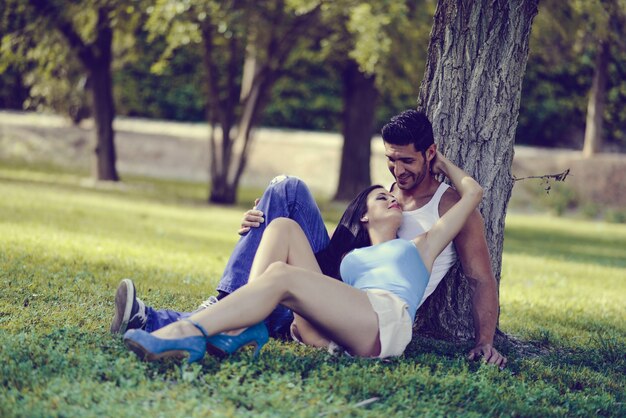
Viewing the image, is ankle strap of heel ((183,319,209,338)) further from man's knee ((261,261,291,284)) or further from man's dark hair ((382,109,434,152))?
man's dark hair ((382,109,434,152))

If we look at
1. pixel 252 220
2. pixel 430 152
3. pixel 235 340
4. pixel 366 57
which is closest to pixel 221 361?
pixel 235 340

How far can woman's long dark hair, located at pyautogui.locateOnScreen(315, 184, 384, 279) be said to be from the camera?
542cm

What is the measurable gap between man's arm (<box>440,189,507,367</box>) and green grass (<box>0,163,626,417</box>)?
20 cm

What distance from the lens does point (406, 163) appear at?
5.39m

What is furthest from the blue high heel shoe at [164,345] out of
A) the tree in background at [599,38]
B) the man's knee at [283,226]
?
the tree in background at [599,38]

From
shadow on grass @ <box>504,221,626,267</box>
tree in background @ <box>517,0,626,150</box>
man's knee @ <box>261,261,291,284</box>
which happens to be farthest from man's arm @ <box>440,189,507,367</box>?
tree in background @ <box>517,0,626,150</box>

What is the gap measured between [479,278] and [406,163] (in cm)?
81

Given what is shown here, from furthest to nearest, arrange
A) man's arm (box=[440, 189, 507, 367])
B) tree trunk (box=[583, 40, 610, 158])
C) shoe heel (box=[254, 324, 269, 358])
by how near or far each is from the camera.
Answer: tree trunk (box=[583, 40, 610, 158]) < man's arm (box=[440, 189, 507, 367]) < shoe heel (box=[254, 324, 269, 358])

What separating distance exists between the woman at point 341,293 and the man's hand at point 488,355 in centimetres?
61

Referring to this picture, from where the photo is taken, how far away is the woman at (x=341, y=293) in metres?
4.45

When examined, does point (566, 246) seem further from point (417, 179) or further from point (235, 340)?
point (235, 340)

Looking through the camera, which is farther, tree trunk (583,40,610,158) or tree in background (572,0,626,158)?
tree trunk (583,40,610,158)

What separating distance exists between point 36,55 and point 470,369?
41.3 ft

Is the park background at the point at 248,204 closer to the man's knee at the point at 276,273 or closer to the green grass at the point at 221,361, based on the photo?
the green grass at the point at 221,361
